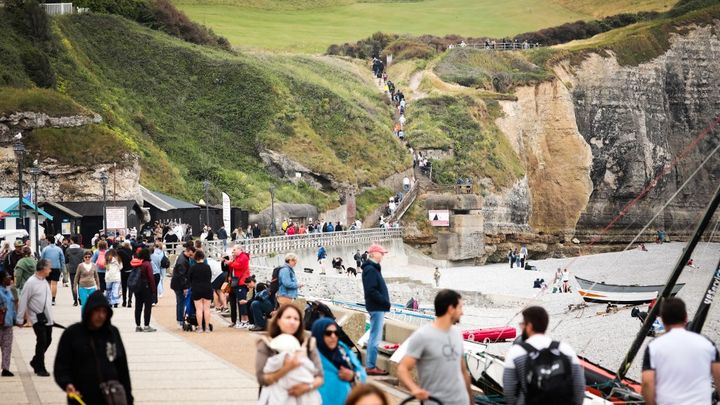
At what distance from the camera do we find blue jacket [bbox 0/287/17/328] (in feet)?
63.1

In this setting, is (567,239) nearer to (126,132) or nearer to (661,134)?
(661,134)

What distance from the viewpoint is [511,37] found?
16212 centimetres

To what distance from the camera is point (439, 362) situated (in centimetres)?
1162

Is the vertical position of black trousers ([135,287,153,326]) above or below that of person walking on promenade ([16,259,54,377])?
below

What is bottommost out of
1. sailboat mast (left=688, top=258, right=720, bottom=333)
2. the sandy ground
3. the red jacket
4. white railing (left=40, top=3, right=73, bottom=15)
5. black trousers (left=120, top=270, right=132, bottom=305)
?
the sandy ground

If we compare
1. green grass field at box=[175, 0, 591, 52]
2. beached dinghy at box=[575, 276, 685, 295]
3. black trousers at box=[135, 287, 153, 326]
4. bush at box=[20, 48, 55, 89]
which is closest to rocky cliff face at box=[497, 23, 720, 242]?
green grass field at box=[175, 0, 591, 52]

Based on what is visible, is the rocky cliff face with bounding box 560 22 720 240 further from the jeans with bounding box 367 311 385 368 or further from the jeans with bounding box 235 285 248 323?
the jeans with bounding box 367 311 385 368

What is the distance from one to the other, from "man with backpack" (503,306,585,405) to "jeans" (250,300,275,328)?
14067mm

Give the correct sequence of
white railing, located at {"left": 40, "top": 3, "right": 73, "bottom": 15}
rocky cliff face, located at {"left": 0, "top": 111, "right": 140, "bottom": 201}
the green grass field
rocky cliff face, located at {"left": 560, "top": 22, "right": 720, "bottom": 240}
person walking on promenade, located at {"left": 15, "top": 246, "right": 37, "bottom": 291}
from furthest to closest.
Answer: the green grass field → rocky cliff face, located at {"left": 560, "top": 22, "right": 720, "bottom": 240} → white railing, located at {"left": 40, "top": 3, "right": 73, "bottom": 15} → rocky cliff face, located at {"left": 0, "top": 111, "right": 140, "bottom": 201} → person walking on promenade, located at {"left": 15, "top": 246, "right": 37, "bottom": 291}

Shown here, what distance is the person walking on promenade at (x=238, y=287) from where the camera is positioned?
89.8ft

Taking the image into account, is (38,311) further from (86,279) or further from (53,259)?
(53,259)

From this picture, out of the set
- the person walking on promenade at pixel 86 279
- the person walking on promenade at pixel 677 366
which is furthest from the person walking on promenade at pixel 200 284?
the person walking on promenade at pixel 677 366

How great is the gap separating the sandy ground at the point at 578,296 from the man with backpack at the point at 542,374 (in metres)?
14.9

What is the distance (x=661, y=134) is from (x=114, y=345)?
130875 mm
